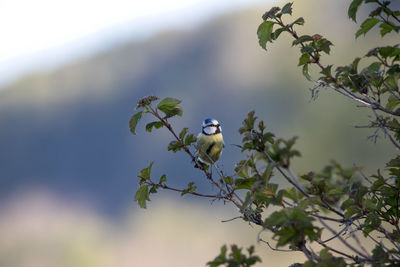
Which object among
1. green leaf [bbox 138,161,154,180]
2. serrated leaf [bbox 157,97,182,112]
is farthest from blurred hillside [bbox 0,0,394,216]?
serrated leaf [bbox 157,97,182,112]

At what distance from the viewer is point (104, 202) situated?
111125 mm

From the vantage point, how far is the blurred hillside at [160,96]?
106 m

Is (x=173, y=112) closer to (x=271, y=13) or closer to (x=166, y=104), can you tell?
(x=166, y=104)

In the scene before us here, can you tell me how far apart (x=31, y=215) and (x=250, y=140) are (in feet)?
369

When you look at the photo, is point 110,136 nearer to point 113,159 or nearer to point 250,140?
point 113,159

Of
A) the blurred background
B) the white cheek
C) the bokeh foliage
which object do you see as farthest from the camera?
the blurred background

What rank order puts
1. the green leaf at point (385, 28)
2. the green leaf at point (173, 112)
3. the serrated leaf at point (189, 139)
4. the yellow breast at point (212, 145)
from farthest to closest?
the yellow breast at point (212, 145)
the serrated leaf at point (189, 139)
the green leaf at point (173, 112)
the green leaf at point (385, 28)

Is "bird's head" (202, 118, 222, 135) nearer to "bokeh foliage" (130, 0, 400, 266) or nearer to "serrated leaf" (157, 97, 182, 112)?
"bokeh foliage" (130, 0, 400, 266)

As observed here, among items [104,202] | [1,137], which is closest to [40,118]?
[1,137]

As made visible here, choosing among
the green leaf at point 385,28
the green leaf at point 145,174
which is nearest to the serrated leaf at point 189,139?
the green leaf at point 145,174

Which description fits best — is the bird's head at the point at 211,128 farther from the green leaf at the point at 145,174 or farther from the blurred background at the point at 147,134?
the blurred background at the point at 147,134

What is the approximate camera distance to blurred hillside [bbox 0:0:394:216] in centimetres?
10581

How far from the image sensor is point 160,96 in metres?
121

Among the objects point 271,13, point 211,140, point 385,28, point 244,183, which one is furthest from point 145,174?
point 211,140
